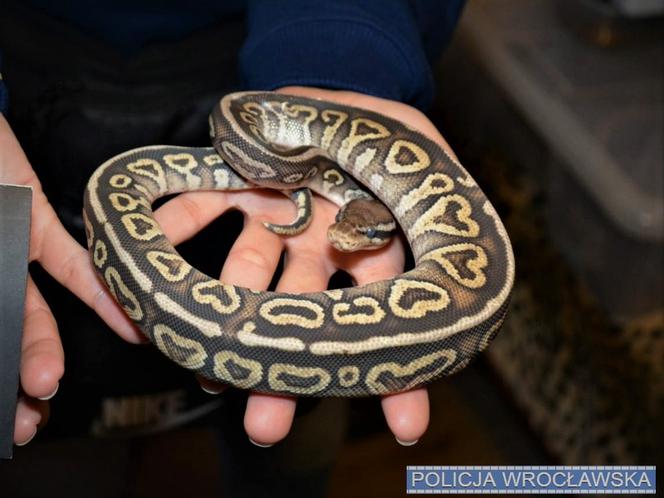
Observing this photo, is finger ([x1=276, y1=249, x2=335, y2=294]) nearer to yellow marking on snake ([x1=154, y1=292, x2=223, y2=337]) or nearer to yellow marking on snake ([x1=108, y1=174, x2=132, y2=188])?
yellow marking on snake ([x1=154, y1=292, x2=223, y2=337])

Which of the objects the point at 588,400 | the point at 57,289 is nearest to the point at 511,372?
the point at 588,400

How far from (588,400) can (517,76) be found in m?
1.44

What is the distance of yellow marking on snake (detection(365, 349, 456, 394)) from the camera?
1729 millimetres

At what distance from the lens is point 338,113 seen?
7.57ft

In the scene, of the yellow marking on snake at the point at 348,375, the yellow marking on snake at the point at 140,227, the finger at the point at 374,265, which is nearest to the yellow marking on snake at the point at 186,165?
the yellow marking on snake at the point at 140,227

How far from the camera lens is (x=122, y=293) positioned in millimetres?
1838

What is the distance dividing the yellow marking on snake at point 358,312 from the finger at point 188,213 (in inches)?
20.9

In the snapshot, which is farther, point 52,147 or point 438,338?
point 52,147

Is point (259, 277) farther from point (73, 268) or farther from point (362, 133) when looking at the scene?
point (362, 133)

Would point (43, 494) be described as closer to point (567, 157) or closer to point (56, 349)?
point (56, 349)

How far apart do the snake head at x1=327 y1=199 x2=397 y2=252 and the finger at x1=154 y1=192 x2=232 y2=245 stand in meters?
0.35

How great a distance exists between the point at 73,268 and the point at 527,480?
3.95ft

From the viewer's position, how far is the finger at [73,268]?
6.46ft

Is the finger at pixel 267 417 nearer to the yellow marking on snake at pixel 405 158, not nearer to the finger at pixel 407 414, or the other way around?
the finger at pixel 407 414
